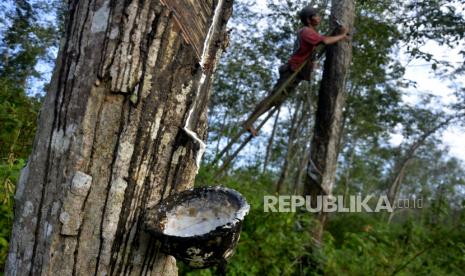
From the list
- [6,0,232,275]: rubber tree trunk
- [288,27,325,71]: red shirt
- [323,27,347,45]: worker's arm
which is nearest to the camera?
[6,0,232,275]: rubber tree trunk

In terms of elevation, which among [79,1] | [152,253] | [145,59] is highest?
[79,1]

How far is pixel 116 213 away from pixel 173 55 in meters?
0.34

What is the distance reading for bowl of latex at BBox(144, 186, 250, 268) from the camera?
769 millimetres

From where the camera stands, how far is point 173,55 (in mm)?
819

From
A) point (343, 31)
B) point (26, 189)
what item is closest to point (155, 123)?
point (26, 189)

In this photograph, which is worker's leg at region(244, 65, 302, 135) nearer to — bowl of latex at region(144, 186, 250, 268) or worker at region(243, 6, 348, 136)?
worker at region(243, 6, 348, 136)

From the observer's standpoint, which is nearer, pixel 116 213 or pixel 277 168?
pixel 116 213

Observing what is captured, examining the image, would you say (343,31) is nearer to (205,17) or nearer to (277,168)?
(205,17)

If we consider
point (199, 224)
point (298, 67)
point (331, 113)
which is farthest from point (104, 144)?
point (298, 67)

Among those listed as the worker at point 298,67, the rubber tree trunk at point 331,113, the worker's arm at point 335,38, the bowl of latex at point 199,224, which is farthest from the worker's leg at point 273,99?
the bowl of latex at point 199,224

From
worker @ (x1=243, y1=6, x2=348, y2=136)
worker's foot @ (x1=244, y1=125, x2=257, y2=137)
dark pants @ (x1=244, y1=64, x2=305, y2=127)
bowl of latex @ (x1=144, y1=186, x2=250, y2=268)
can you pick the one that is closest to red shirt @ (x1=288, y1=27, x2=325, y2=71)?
worker @ (x1=243, y1=6, x2=348, y2=136)

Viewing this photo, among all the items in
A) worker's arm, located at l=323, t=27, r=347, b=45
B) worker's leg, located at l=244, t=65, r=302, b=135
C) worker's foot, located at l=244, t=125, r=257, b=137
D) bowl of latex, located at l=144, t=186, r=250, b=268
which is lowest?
bowl of latex, located at l=144, t=186, r=250, b=268

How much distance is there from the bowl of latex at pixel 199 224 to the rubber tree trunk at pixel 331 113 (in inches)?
139

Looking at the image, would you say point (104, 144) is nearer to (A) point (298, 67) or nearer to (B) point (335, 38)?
(B) point (335, 38)
